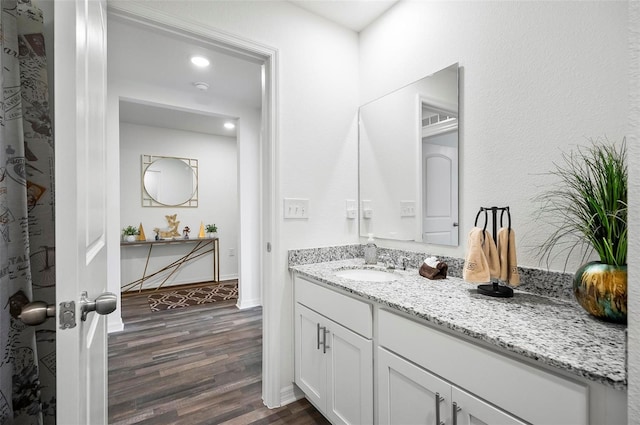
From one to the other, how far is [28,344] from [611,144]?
6.16 feet

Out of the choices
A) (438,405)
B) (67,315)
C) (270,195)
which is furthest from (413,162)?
(67,315)

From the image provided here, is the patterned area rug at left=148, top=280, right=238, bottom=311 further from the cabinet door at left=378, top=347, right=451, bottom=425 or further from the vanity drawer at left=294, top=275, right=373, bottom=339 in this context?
the cabinet door at left=378, top=347, right=451, bottom=425

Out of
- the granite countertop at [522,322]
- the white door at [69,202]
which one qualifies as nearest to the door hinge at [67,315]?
the white door at [69,202]

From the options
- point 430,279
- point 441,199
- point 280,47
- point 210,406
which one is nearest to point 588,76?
point 441,199

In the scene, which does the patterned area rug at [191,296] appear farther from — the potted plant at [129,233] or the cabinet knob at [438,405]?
the cabinet knob at [438,405]

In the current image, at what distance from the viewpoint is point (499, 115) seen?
1368 mm

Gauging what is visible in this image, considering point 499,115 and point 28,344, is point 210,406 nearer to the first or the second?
point 28,344

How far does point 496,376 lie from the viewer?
0.81m

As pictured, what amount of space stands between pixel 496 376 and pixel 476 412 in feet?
0.45

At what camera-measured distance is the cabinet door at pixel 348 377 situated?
1.28 meters

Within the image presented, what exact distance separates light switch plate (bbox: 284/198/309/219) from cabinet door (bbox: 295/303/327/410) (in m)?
0.53

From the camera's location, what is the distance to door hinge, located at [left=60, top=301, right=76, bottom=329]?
569 millimetres

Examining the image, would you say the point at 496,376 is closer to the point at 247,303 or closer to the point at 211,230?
the point at 247,303

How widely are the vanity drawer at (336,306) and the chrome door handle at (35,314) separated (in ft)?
3.35
